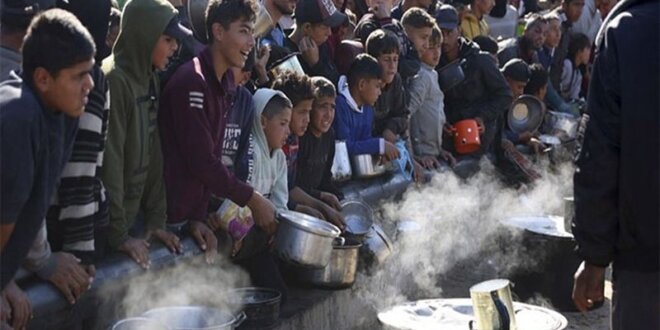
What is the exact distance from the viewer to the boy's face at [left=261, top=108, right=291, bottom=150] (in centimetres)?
698

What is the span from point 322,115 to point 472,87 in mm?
4140

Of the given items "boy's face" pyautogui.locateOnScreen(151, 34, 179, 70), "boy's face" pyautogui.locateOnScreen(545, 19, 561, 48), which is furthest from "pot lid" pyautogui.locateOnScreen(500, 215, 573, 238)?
"boy's face" pyautogui.locateOnScreen(545, 19, 561, 48)

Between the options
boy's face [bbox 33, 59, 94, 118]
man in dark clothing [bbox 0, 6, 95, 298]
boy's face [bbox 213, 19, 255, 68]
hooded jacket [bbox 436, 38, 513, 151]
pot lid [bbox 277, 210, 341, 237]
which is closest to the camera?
man in dark clothing [bbox 0, 6, 95, 298]

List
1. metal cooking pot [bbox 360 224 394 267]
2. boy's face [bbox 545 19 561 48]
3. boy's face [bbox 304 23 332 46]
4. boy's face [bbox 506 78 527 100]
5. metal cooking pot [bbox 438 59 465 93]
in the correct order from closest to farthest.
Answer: metal cooking pot [bbox 360 224 394 267] < boy's face [bbox 304 23 332 46] < metal cooking pot [bbox 438 59 465 93] < boy's face [bbox 506 78 527 100] < boy's face [bbox 545 19 561 48]

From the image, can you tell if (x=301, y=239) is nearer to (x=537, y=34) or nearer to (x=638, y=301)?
(x=638, y=301)

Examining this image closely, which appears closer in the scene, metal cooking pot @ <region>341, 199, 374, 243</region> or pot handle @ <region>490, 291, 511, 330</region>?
pot handle @ <region>490, 291, 511, 330</region>

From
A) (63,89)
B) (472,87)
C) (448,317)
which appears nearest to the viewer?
(63,89)

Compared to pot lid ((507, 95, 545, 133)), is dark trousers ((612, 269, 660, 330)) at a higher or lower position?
higher

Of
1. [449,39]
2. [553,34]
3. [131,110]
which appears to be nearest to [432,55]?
[449,39]

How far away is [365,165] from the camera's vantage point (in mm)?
8859

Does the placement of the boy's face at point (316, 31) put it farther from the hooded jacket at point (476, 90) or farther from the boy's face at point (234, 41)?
the hooded jacket at point (476, 90)

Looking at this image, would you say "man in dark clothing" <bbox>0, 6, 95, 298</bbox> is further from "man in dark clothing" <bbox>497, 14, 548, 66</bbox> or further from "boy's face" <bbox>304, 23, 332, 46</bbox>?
"man in dark clothing" <bbox>497, 14, 548, 66</bbox>

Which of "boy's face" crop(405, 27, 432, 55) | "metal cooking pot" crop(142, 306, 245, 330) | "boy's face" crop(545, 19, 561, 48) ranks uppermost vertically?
"boy's face" crop(405, 27, 432, 55)

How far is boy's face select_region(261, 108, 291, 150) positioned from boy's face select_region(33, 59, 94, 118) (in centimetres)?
268
